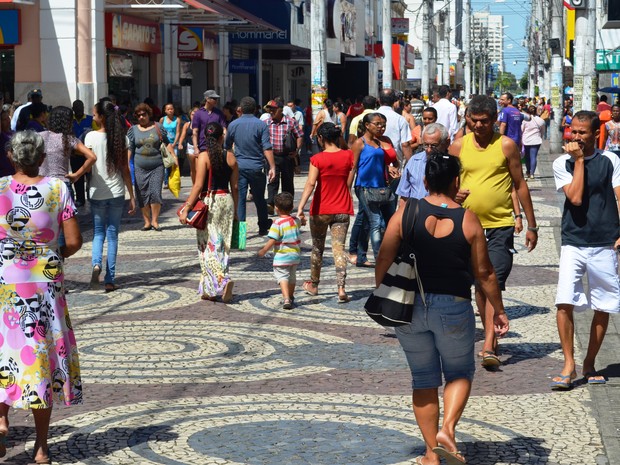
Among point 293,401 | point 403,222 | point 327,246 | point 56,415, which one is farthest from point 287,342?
point 327,246

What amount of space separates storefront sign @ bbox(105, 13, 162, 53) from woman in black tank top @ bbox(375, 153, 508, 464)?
1957 cm

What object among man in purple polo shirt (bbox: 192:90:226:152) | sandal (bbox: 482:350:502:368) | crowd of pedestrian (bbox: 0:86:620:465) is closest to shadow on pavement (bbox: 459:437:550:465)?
crowd of pedestrian (bbox: 0:86:620:465)

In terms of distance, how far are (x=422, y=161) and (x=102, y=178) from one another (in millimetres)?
3668

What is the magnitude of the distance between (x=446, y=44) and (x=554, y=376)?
82104 mm

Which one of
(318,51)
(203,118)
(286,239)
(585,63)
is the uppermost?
(318,51)

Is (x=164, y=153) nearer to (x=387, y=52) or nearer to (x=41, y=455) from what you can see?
(x=41, y=455)

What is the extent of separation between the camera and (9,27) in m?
23.5

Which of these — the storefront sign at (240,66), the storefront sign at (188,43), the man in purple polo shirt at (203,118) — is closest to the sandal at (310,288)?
the man in purple polo shirt at (203,118)

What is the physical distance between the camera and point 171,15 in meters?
27.7

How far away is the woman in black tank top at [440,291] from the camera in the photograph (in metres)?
5.84

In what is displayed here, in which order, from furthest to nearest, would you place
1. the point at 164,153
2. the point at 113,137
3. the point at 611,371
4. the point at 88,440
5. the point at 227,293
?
the point at 164,153 < the point at 113,137 < the point at 227,293 < the point at 611,371 < the point at 88,440

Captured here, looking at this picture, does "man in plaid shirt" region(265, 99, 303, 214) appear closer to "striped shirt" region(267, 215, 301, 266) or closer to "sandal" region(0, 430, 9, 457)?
"striped shirt" region(267, 215, 301, 266)

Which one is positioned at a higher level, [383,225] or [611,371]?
[383,225]

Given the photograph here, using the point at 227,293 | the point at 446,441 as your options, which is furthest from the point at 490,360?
the point at 227,293
